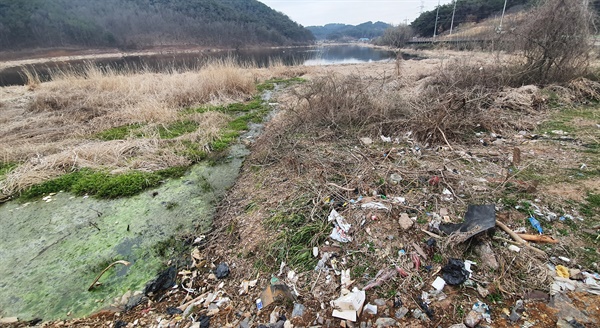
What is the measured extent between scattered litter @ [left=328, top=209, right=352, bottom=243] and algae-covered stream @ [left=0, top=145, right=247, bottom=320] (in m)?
1.39

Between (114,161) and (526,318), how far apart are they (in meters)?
5.00

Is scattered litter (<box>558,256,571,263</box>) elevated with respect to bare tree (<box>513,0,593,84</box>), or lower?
lower

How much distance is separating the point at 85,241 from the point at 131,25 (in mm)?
81323

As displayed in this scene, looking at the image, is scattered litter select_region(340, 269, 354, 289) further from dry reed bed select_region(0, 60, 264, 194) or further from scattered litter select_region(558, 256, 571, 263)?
dry reed bed select_region(0, 60, 264, 194)

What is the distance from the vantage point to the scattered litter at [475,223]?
1.93m

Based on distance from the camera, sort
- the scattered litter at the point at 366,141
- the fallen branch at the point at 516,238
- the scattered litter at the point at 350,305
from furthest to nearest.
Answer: the scattered litter at the point at 366,141, the fallen branch at the point at 516,238, the scattered litter at the point at 350,305

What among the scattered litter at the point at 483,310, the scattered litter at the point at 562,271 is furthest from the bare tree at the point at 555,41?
the scattered litter at the point at 483,310

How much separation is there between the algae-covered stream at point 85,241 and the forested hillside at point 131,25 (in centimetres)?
6402

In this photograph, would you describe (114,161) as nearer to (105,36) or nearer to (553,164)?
(553,164)

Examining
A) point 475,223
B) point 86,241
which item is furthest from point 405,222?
point 86,241

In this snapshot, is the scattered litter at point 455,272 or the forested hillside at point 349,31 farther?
the forested hillside at point 349,31

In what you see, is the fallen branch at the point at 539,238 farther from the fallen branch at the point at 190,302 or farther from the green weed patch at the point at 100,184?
the green weed patch at the point at 100,184

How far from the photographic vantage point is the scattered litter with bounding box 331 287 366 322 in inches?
62.2

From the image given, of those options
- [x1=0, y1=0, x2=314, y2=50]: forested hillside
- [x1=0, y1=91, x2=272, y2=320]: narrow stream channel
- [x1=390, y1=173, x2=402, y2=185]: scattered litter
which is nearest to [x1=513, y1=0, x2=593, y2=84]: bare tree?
[x1=390, y1=173, x2=402, y2=185]: scattered litter
